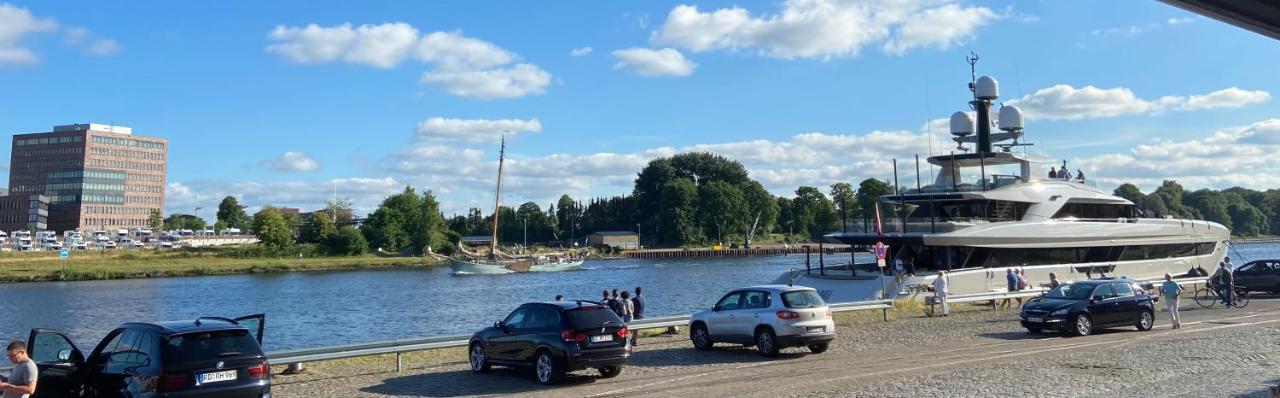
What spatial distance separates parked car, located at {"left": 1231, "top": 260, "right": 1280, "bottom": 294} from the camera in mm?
31125

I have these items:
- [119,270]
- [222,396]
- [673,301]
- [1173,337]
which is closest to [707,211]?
[119,270]

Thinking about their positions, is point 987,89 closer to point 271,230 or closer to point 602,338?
point 602,338

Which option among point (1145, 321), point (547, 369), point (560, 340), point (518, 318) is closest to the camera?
point (560, 340)

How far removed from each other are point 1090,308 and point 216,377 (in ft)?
65.8

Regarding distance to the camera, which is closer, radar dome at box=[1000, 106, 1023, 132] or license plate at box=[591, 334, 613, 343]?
license plate at box=[591, 334, 613, 343]

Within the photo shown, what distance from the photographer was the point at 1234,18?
21.2 feet

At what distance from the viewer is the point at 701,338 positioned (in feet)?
63.4

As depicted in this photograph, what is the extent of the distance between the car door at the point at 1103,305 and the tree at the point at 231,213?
19311 centimetres

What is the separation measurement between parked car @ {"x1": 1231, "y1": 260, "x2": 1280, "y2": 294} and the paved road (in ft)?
42.3

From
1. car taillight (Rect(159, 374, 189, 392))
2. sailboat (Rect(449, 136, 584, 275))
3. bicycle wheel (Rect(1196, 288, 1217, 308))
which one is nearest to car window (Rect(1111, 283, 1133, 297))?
bicycle wheel (Rect(1196, 288, 1217, 308))

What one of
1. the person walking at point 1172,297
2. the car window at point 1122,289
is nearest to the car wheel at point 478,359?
the car window at point 1122,289

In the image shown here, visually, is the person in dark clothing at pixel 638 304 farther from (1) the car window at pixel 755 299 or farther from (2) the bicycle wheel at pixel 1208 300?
(2) the bicycle wheel at pixel 1208 300

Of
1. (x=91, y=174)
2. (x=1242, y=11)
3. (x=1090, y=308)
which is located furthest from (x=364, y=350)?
(x=91, y=174)

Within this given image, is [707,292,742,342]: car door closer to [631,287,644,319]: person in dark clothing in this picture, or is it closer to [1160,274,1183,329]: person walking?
[631,287,644,319]: person in dark clothing
